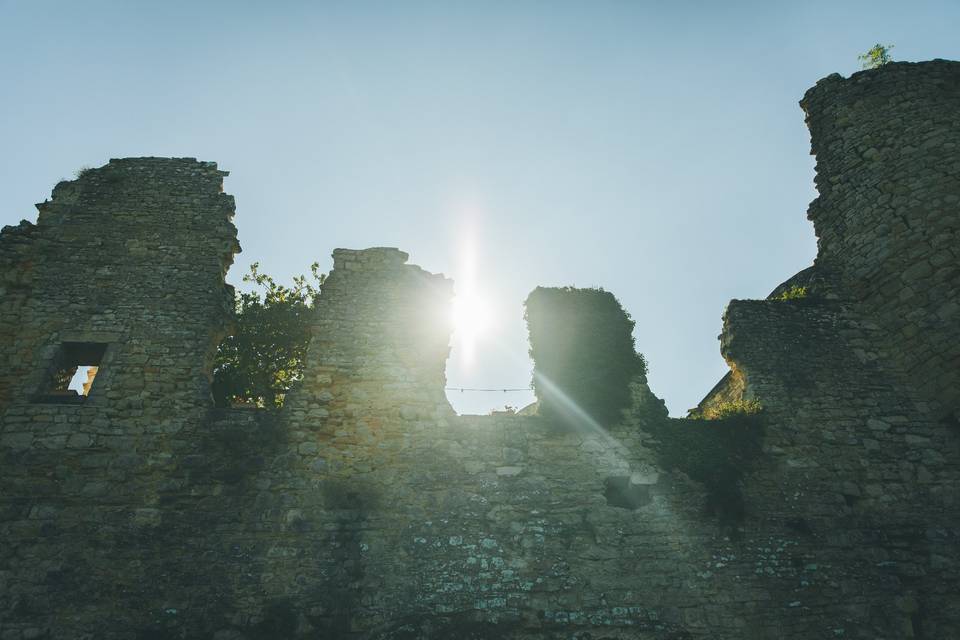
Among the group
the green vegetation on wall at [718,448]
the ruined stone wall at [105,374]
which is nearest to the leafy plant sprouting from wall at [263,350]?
the ruined stone wall at [105,374]

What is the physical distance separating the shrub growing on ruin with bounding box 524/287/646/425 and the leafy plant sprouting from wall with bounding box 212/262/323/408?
7970 millimetres

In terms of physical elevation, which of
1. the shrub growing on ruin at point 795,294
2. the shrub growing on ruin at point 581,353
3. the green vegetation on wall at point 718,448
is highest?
the shrub growing on ruin at point 795,294

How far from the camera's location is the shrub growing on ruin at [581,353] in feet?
28.0

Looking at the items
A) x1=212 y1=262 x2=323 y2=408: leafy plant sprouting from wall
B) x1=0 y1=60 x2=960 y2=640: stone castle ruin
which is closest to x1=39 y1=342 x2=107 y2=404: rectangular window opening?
x1=0 y1=60 x2=960 y2=640: stone castle ruin

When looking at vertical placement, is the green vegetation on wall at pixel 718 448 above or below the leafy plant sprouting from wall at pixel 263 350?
below

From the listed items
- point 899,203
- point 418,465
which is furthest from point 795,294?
point 418,465

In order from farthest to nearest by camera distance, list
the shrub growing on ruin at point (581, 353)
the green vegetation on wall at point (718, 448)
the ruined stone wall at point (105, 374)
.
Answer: the shrub growing on ruin at point (581, 353)
the green vegetation on wall at point (718, 448)
the ruined stone wall at point (105, 374)

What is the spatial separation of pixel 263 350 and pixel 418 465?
32.2 ft

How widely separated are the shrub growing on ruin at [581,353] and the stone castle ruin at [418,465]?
0.43 meters

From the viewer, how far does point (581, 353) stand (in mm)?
8930

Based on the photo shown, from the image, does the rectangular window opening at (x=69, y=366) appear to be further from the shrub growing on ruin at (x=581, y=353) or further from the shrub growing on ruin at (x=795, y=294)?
the shrub growing on ruin at (x=795, y=294)

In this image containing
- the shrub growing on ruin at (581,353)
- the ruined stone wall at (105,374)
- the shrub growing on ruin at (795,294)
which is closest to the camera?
the ruined stone wall at (105,374)

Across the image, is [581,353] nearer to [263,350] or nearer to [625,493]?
[625,493]

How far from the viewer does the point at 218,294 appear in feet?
29.1
